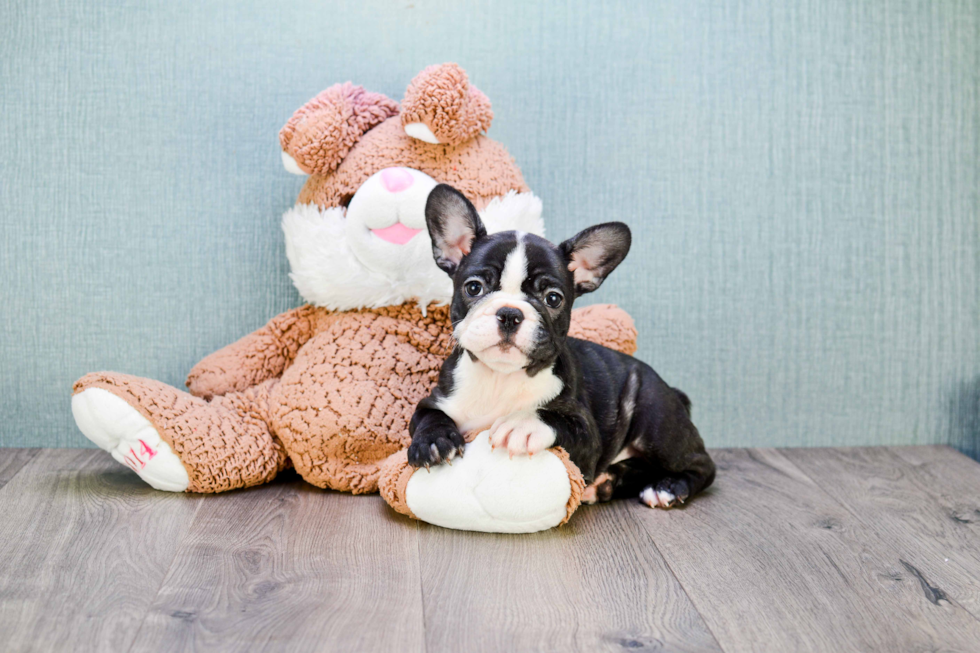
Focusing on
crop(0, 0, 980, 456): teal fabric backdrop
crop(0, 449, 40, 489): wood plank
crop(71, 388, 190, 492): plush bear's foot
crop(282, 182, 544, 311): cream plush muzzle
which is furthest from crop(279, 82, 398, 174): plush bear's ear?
crop(0, 449, 40, 489): wood plank

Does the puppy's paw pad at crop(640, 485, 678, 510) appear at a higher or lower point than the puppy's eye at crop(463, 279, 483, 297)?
lower

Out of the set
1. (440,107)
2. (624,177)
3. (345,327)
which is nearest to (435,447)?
(345,327)

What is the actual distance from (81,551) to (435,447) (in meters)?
0.73

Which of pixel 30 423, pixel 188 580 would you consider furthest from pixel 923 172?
pixel 30 423

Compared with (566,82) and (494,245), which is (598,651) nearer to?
(494,245)

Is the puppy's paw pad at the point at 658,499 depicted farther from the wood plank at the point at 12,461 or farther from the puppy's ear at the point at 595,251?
the wood plank at the point at 12,461

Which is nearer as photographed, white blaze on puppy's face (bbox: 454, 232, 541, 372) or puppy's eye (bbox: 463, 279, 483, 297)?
white blaze on puppy's face (bbox: 454, 232, 541, 372)

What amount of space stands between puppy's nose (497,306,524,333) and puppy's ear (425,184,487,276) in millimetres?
262

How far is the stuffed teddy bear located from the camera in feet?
6.53

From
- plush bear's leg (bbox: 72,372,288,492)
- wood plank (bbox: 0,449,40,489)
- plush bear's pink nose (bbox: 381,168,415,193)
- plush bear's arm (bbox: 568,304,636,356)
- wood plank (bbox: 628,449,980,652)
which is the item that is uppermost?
plush bear's pink nose (bbox: 381,168,415,193)

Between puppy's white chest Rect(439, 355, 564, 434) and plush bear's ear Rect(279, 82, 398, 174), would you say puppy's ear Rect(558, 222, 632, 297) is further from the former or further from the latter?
plush bear's ear Rect(279, 82, 398, 174)

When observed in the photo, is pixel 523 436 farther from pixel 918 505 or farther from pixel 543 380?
pixel 918 505

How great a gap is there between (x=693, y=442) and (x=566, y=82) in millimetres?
1130

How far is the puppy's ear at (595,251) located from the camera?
1799 millimetres
